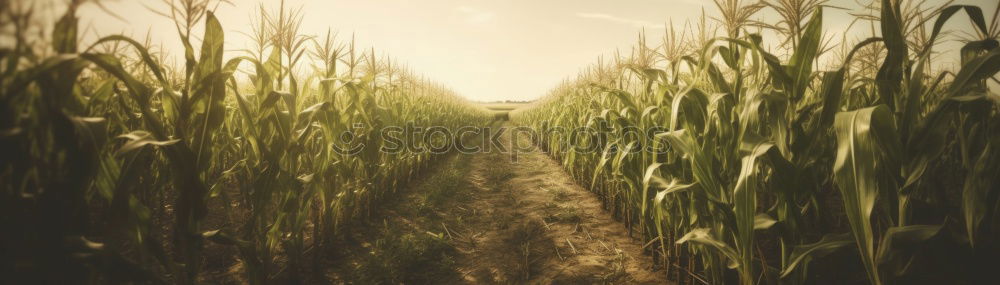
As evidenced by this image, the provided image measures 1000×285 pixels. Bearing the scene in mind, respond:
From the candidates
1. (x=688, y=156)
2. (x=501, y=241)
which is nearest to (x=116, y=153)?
(x=688, y=156)

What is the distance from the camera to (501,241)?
2.88m

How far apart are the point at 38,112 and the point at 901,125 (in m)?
2.48

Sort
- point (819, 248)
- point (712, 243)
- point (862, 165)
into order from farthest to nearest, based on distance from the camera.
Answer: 1. point (712, 243)
2. point (819, 248)
3. point (862, 165)

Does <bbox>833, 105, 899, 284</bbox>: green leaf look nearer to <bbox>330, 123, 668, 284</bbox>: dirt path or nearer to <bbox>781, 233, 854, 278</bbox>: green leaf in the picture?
<bbox>781, 233, 854, 278</bbox>: green leaf

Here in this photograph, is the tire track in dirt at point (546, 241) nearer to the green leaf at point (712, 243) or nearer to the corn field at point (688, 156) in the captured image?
the corn field at point (688, 156)

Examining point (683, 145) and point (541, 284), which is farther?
point (541, 284)

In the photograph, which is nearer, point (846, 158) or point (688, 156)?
point (846, 158)

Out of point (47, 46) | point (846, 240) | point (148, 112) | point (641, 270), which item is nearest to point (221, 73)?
point (148, 112)

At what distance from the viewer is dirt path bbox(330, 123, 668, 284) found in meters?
2.26

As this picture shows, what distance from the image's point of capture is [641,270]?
2.28m

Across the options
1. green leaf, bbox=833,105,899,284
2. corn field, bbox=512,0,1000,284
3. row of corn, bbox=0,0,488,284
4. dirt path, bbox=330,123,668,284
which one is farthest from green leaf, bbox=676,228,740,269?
row of corn, bbox=0,0,488,284

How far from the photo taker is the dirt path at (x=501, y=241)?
2.26 meters

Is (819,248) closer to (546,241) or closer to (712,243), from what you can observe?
(712,243)

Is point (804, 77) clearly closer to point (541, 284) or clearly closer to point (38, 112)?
point (541, 284)
